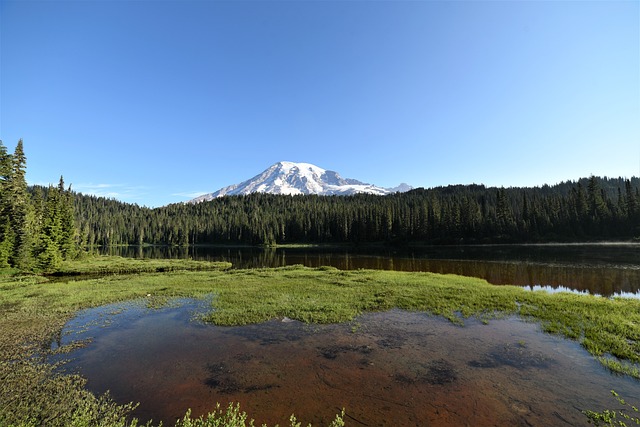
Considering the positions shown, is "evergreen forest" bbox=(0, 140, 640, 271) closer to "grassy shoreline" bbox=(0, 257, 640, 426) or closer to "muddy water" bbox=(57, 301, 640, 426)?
"grassy shoreline" bbox=(0, 257, 640, 426)

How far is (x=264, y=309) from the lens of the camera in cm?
2706

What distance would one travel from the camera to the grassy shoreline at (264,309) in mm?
12375

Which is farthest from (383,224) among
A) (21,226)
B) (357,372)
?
(357,372)

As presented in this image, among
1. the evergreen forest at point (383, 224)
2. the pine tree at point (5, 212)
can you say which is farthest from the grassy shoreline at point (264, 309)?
the evergreen forest at point (383, 224)

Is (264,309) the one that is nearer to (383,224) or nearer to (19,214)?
(19,214)

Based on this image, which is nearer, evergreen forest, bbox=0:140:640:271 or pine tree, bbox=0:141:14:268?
pine tree, bbox=0:141:14:268

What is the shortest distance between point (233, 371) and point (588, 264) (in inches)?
2855

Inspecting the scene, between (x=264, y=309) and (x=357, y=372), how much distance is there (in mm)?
13987

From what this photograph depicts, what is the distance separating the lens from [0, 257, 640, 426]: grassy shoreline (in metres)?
12.4

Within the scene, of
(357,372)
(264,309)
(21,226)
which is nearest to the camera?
(357,372)

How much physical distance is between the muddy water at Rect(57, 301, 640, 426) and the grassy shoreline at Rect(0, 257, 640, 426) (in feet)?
4.67

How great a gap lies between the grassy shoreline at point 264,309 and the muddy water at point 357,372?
142 centimetres

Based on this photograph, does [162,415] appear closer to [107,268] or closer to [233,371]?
[233,371]

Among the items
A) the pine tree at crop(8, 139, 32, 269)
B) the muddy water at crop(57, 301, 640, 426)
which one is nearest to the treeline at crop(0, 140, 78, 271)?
the pine tree at crop(8, 139, 32, 269)
